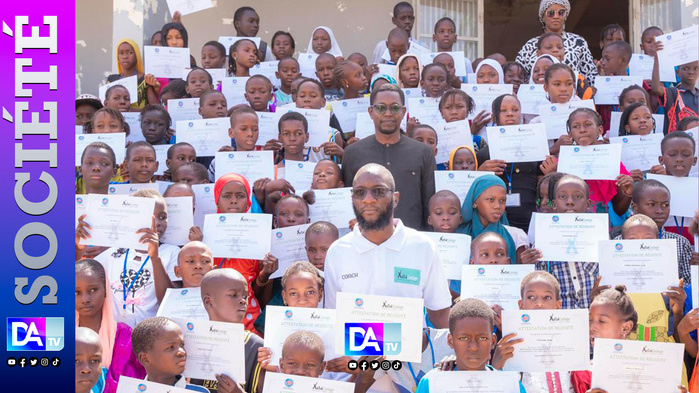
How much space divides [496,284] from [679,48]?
15.6 ft

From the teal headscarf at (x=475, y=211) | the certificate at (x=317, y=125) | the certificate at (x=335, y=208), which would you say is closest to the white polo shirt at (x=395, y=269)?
the teal headscarf at (x=475, y=211)

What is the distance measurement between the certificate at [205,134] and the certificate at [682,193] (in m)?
3.87

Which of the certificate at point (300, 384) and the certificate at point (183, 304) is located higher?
the certificate at point (183, 304)

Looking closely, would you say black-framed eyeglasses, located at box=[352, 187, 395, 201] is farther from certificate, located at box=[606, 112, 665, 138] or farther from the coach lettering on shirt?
certificate, located at box=[606, 112, 665, 138]

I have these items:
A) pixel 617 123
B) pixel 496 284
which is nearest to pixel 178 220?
pixel 496 284

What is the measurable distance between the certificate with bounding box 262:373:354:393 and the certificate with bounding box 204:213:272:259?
75.3 inches

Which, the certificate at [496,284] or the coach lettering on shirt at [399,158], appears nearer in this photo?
the certificate at [496,284]

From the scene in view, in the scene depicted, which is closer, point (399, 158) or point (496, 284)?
point (496, 284)

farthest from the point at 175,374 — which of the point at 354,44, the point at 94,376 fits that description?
the point at 354,44

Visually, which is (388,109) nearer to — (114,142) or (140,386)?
(114,142)

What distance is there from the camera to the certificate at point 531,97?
9.03 meters

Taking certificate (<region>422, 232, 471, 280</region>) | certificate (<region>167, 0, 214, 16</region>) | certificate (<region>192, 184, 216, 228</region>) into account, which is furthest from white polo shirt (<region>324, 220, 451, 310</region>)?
certificate (<region>167, 0, 214, 16</region>)

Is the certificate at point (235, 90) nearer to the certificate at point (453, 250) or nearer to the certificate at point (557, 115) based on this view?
the certificate at point (557, 115)

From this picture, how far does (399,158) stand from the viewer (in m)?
7.18
